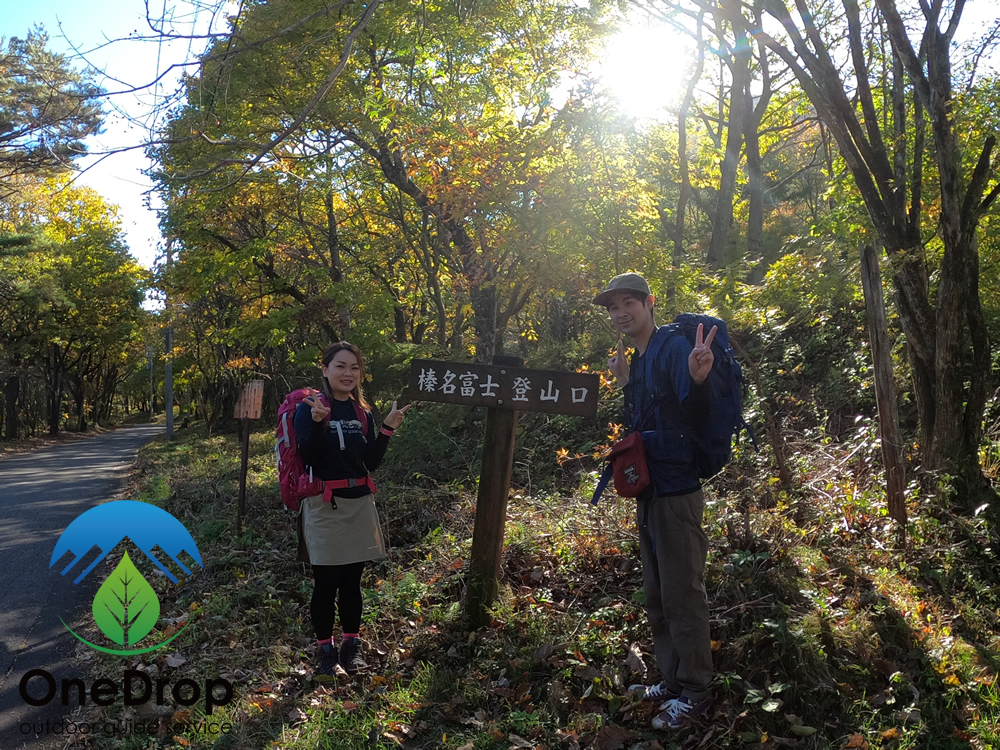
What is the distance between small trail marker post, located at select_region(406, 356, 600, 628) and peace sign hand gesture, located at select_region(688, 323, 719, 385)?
3.92 ft

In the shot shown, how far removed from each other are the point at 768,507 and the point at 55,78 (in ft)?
18.9

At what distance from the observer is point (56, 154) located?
3.86 metres

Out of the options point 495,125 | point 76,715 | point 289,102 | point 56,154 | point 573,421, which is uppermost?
point 289,102

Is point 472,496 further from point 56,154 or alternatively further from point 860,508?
point 56,154

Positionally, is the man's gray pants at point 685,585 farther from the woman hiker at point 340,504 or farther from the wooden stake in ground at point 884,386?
the wooden stake in ground at point 884,386

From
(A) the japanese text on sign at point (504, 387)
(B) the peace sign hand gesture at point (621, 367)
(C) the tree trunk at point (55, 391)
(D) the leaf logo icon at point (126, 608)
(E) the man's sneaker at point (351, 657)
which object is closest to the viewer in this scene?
(B) the peace sign hand gesture at point (621, 367)

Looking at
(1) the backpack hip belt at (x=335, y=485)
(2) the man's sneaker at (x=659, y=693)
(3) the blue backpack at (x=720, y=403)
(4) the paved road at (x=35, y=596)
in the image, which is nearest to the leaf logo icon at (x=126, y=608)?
(4) the paved road at (x=35, y=596)

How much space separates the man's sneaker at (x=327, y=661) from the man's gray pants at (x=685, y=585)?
208cm

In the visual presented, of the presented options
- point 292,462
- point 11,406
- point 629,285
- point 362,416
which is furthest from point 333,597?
point 11,406

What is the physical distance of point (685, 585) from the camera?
11.5ft

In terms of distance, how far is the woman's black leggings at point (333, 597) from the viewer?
4.41 m

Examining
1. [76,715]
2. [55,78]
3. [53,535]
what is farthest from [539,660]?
[53,535]

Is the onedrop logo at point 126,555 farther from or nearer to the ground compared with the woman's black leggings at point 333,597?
nearer to the ground

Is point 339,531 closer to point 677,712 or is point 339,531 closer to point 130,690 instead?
point 130,690
